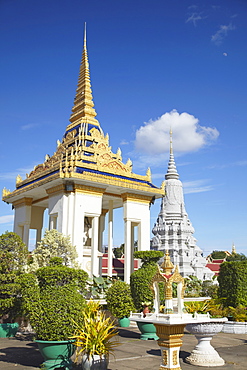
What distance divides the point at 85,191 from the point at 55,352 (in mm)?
13983

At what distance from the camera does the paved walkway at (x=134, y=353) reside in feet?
31.5

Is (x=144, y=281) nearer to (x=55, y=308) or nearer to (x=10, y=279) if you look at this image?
(x=10, y=279)

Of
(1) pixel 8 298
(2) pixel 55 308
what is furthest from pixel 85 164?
(2) pixel 55 308

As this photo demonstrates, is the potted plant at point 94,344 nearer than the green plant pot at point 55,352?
Yes

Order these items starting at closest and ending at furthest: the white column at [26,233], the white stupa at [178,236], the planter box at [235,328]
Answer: the planter box at [235,328], the white column at [26,233], the white stupa at [178,236]

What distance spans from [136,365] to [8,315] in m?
7.31

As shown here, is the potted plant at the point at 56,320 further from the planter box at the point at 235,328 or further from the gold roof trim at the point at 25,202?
the gold roof trim at the point at 25,202

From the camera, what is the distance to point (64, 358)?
28.2 feet

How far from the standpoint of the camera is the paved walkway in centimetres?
960

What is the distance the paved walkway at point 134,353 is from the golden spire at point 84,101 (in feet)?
55.0

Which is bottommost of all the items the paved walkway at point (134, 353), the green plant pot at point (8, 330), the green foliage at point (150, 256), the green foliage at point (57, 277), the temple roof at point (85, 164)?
the paved walkway at point (134, 353)

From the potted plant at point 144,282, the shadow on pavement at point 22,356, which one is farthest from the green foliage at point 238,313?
the shadow on pavement at point 22,356

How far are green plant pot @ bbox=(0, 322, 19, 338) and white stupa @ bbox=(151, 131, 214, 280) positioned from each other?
26957mm

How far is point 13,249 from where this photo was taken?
50.2 feet
